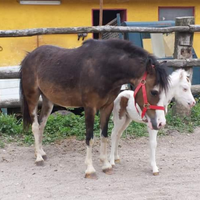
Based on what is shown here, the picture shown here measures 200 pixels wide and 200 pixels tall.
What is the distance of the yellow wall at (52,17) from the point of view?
10.8 metres

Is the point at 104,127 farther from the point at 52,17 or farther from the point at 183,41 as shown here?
the point at 52,17

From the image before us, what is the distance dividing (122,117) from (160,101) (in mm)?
932

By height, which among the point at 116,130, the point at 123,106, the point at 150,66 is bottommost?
the point at 116,130

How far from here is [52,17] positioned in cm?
1134

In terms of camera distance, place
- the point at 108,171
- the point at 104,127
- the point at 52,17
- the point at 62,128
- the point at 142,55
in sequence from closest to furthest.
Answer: the point at 142,55 → the point at 108,171 → the point at 104,127 → the point at 62,128 → the point at 52,17

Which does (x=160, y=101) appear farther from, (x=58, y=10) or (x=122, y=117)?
(x=58, y=10)

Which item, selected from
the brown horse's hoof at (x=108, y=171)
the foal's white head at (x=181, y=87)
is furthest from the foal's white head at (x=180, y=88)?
the brown horse's hoof at (x=108, y=171)

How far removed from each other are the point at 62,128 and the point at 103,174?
1.94m

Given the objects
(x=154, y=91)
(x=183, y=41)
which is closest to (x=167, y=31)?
(x=183, y=41)

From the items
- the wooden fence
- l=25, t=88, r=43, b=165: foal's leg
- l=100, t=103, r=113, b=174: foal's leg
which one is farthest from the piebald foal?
the wooden fence

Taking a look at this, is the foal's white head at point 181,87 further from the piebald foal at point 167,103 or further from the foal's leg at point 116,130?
the foal's leg at point 116,130

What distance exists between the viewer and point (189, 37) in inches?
289

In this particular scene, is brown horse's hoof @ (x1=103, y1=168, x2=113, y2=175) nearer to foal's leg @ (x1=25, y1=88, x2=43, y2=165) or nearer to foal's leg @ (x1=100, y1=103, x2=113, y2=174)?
foal's leg @ (x1=100, y1=103, x2=113, y2=174)

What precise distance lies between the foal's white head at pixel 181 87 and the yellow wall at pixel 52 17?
5955mm
